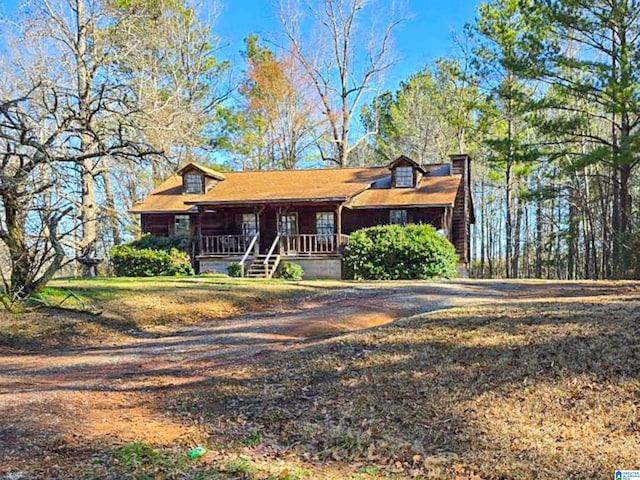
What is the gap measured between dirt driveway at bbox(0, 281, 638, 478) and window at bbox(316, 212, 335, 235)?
12.0 metres

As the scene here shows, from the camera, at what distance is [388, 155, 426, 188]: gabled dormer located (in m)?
25.4

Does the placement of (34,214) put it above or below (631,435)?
above

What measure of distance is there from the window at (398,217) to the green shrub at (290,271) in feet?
16.6

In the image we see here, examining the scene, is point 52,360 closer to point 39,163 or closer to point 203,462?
point 39,163

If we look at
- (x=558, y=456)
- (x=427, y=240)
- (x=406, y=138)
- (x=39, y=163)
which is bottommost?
(x=558, y=456)

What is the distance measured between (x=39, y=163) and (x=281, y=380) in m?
6.87

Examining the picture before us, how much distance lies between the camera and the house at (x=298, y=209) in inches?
902

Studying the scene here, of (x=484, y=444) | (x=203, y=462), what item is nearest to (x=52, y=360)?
(x=203, y=462)

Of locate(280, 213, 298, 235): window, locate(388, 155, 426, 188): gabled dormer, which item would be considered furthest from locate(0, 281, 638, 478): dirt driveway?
locate(388, 155, 426, 188): gabled dormer

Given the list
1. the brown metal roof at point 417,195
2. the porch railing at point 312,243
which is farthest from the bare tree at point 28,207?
the brown metal roof at point 417,195

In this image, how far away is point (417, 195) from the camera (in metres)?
24.4

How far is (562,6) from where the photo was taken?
69.8ft

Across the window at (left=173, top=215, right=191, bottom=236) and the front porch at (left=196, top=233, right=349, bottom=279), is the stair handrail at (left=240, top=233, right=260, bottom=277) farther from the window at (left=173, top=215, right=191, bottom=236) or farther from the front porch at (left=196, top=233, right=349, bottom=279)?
the window at (left=173, top=215, right=191, bottom=236)

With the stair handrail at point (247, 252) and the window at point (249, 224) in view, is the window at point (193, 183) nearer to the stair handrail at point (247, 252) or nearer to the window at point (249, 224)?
the window at point (249, 224)
